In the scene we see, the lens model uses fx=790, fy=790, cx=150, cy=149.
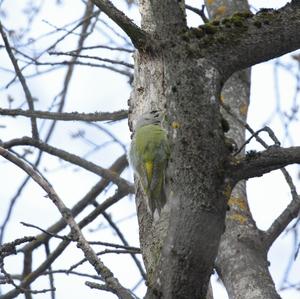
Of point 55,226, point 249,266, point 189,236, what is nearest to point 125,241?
point 55,226

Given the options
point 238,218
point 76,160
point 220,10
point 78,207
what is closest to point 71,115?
point 76,160

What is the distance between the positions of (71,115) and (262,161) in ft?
9.72

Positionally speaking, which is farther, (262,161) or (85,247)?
(85,247)

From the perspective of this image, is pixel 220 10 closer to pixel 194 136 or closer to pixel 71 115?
pixel 71 115

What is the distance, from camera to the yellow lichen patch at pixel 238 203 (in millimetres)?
4797

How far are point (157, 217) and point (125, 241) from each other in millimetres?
2104

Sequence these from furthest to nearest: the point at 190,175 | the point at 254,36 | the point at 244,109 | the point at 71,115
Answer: the point at 71,115
the point at 244,109
the point at 254,36
the point at 190,175

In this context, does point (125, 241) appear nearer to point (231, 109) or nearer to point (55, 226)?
point (55, 226)

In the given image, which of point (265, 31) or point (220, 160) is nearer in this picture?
point (220, 160)

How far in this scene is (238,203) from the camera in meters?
4.83

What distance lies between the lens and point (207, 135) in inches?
113

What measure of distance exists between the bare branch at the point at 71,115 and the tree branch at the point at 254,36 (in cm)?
240

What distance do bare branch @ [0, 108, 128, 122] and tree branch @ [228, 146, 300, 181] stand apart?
288cm

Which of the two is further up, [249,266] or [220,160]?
[249,266]
